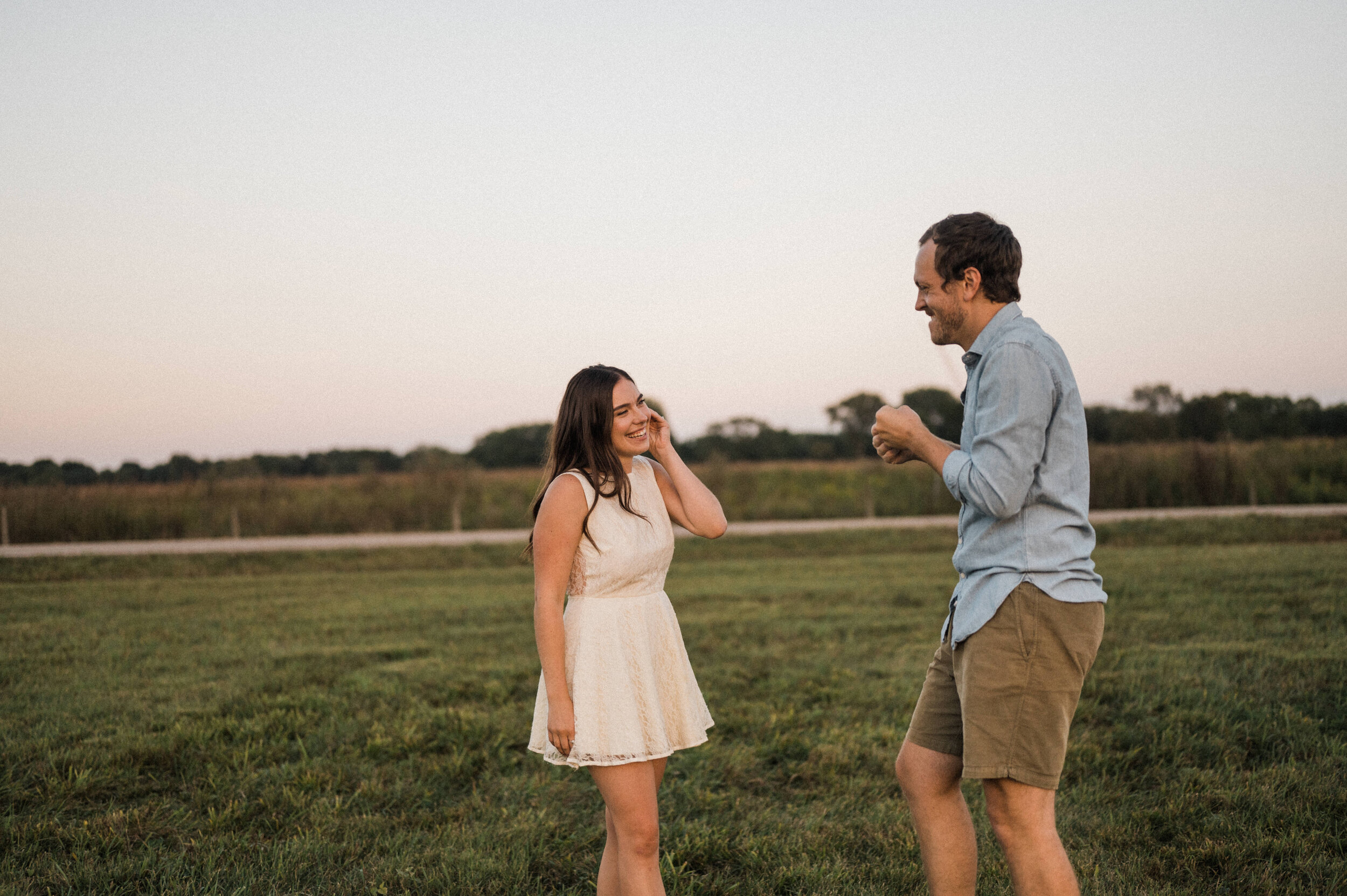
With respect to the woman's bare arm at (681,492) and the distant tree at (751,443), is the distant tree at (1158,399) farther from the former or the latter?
the woman's bare arm at (681,492)

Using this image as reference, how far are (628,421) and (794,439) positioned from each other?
4543 cm

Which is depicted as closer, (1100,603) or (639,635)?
(1100,603)

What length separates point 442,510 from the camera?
26.2 m

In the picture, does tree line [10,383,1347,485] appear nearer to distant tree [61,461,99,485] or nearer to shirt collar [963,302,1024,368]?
distant tree [61,461,99,485]

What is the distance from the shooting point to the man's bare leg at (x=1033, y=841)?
2.30 m

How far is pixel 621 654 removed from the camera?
270cm

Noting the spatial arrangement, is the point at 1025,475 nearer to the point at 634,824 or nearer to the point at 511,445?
the point at 634,824

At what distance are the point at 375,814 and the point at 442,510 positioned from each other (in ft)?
74.4

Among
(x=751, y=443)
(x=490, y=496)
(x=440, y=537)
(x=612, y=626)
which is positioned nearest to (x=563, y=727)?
(x=612, y=626)

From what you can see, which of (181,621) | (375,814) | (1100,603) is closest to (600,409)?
(1100,603)

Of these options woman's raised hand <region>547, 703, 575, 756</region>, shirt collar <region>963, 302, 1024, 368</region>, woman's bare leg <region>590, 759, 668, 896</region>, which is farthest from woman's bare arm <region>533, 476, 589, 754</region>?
shirt collar <region>963, 302, 1024, 368</region>

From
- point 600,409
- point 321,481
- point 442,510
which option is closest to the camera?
point 600,409

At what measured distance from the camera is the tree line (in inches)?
942

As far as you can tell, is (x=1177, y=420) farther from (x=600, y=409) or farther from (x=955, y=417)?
(x=600, y=409)
